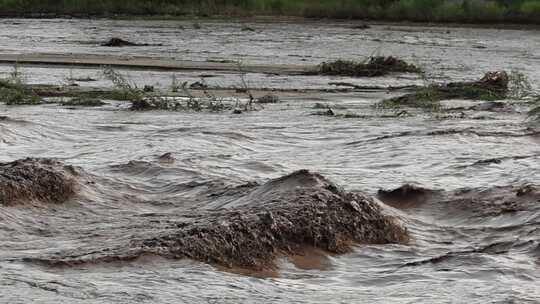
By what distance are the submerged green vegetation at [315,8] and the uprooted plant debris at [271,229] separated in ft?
127

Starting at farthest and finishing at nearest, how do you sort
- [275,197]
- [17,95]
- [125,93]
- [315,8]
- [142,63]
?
[315,8] < [142,63] < [125,93] < [17,95] < [275,197]

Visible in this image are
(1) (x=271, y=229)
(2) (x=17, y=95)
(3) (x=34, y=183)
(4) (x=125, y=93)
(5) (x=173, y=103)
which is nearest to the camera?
(1) (x=271, y=229)

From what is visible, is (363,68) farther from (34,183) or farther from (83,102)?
(34,183)

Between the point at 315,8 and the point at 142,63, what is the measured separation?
24767mm

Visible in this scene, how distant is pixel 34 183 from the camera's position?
7.57m

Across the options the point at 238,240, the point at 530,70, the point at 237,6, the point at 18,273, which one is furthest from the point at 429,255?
the point at 237,6

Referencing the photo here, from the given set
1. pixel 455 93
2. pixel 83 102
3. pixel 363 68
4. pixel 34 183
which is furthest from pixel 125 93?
pixel 363 68

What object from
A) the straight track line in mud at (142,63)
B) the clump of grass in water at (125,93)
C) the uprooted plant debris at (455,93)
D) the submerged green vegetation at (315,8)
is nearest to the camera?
the clump of grass in water at (125,93)

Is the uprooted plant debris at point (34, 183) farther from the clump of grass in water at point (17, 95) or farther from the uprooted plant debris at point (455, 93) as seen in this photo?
the uprooted plant debris at point (455, 93)

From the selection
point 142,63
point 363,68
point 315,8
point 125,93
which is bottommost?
point 142,63

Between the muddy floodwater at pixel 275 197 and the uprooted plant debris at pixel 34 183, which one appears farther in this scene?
the uprooted plant debris at pixel 34 183

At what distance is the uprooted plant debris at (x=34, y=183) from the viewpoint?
7309 mm

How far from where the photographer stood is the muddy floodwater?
5594mm

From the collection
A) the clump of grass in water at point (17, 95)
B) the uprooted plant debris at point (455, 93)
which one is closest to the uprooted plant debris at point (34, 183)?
the clump of grass in water at point (17, 95)
